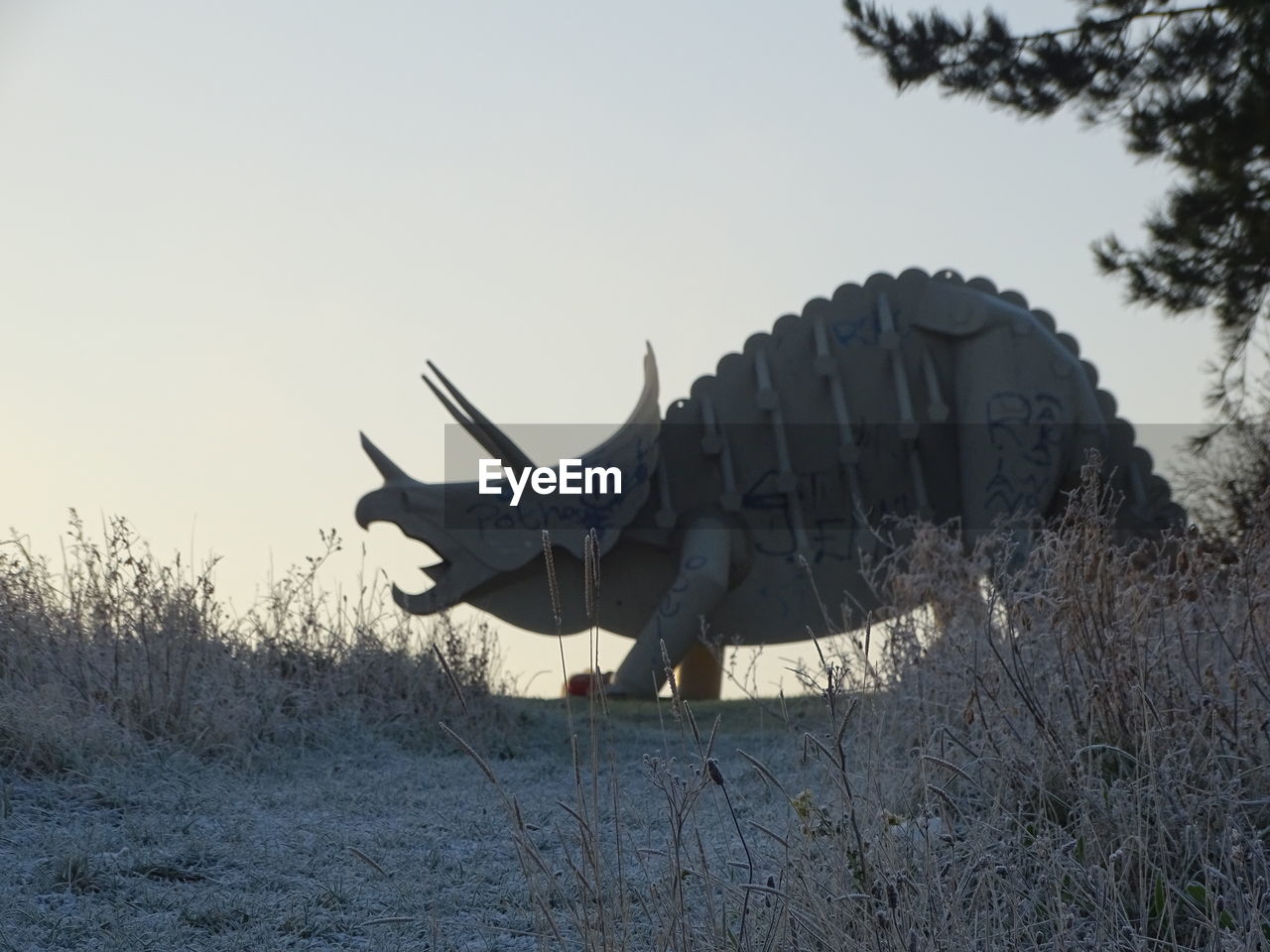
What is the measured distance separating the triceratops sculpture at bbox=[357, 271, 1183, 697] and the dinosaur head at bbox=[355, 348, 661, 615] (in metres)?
0.02

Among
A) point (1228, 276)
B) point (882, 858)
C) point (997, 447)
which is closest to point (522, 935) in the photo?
point (882, 858)

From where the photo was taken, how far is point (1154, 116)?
927 centimetres

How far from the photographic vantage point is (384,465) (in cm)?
909

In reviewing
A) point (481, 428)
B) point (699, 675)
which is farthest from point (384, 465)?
point (699, 675)

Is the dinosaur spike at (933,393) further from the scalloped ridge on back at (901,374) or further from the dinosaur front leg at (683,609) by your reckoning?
the dinosaur front leg at (683,609)

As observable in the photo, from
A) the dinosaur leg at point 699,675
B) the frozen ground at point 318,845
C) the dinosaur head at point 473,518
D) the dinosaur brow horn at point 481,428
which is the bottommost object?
the frozen ground at point 318,845

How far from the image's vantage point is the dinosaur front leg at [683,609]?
8.84 m

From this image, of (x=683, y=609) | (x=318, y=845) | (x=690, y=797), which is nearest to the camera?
(x=690, y=797)

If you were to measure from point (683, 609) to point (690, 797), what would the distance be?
20.4ft

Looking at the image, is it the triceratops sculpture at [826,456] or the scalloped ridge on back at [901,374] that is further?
the scalloped ridge on back at [901,374]

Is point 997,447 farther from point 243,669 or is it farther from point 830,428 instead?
point 243,669

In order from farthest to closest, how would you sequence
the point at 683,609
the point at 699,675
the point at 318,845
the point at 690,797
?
the point at 699,675 → the point at 683,609 → the point at 318,845 → the point at 690,797

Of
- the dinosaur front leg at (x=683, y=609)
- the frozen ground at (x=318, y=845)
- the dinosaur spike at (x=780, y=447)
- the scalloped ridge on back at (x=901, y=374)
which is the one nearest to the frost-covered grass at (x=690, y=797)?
the frozen ground at (x=318, y=845)

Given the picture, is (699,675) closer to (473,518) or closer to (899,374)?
(473,518)
